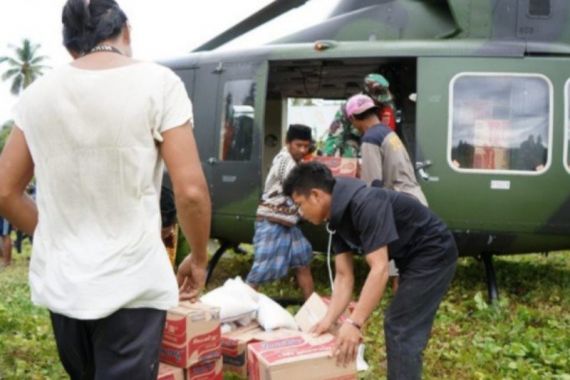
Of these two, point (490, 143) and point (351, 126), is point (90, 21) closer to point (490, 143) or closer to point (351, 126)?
point (490, 143)

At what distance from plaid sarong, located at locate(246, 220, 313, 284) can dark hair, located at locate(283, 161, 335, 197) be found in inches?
99.7

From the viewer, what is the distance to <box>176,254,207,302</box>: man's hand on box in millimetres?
2098

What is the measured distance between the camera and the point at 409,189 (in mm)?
4914

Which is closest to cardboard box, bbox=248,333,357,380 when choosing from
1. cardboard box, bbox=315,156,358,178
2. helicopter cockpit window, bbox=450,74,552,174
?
cardboard box, bbox=315,156,358,178

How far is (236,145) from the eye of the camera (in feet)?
20.0

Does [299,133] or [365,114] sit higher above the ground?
[365,114]

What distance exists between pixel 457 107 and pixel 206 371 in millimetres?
3276

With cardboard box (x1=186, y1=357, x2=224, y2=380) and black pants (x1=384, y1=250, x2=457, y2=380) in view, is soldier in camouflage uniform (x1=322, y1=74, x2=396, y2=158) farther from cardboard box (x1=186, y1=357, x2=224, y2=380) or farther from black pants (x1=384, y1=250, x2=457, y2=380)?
cardboard box (x1=186, y1=357, x2=224, y2=380)

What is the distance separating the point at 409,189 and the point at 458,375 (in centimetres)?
146

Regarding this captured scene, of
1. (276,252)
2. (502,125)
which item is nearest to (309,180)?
(276,252)

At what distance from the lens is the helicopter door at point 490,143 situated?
544 centimetres

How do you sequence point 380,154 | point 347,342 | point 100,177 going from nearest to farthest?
1. point 100,177
2. point 347,342
3. point 380,154

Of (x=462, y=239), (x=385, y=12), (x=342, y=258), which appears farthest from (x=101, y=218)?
(x=385, y=12)

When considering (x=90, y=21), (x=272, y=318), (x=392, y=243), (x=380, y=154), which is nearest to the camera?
(x=90, y=21)
